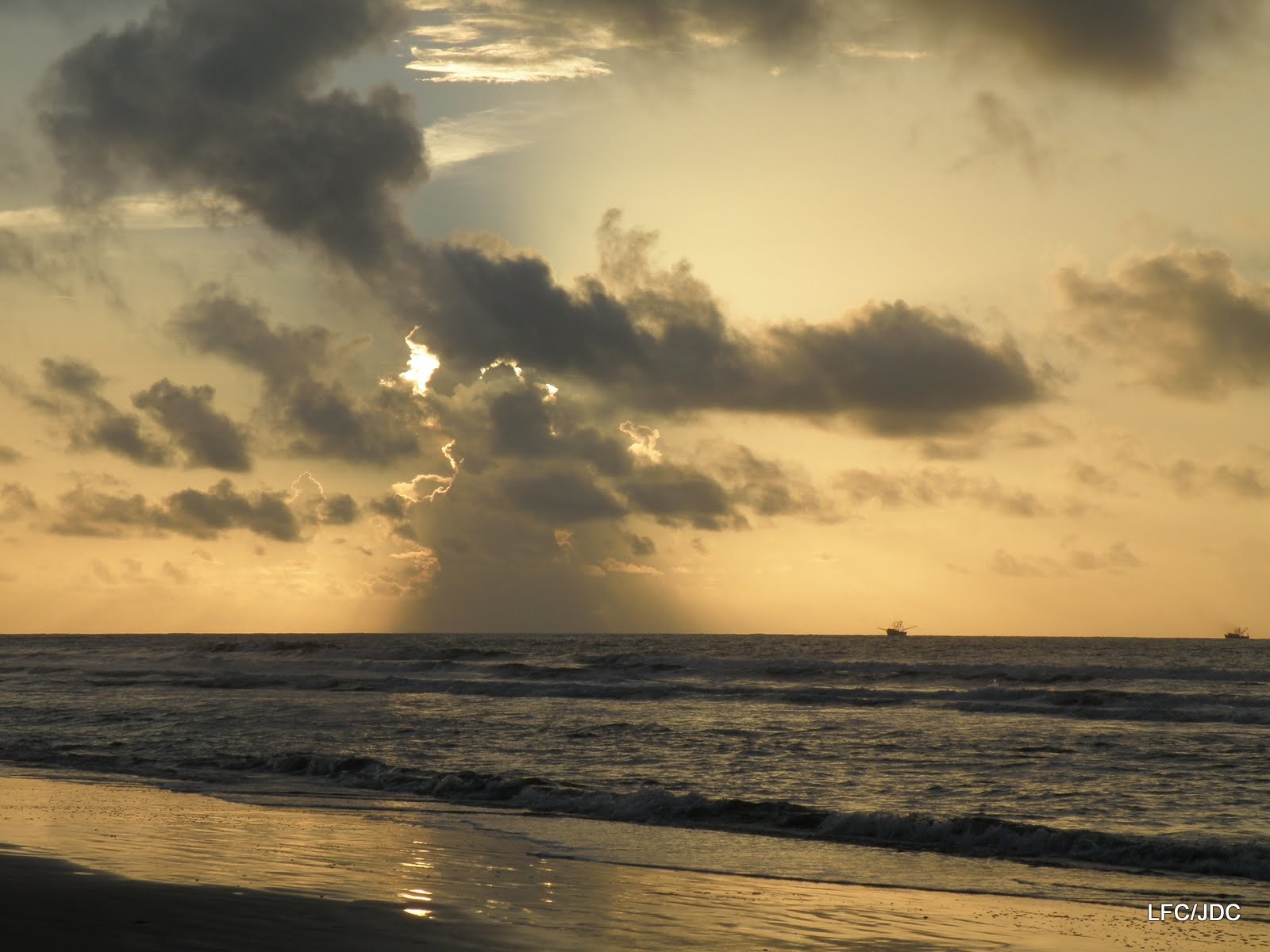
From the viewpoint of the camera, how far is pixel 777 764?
27.1 meters

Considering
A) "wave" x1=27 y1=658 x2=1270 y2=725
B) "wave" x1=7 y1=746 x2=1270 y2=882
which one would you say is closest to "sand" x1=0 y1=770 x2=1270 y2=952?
"wave" x1=7 y1=746 x2=1270 y2=882

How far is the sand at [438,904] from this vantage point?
10.8 m

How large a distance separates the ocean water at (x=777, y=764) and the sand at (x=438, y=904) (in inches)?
63.5

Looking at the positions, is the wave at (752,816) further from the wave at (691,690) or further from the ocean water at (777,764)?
the wave at (691,690)

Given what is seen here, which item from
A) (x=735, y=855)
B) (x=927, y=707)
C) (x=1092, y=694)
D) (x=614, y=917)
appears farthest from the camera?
(x=1092, y=694)

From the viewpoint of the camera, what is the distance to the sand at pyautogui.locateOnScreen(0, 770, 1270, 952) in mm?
10836

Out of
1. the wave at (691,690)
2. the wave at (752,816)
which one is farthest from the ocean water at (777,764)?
the wave at (691,690)

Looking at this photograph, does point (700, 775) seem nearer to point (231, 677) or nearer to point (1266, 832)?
point (1266, 832)

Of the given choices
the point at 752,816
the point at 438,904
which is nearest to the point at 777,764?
the point at 752,816

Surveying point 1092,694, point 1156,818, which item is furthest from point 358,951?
point 1092,694

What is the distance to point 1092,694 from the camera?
50312 millimetres

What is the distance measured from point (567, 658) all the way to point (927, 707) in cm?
5056

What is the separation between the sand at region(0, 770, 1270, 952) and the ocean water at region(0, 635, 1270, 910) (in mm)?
1612

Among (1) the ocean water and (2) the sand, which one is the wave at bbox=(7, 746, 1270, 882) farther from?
(2) the sand
